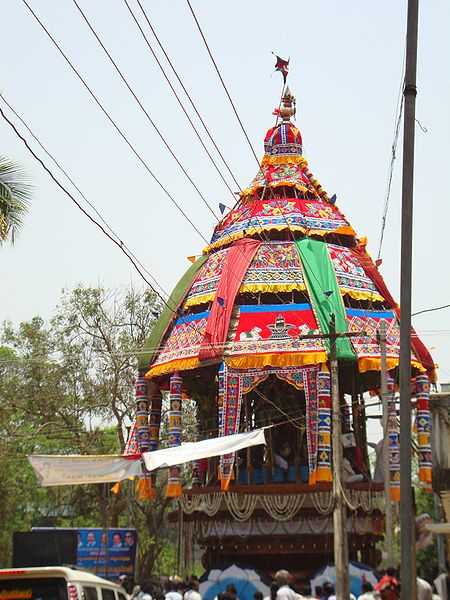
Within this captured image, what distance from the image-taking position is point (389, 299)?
100 ft

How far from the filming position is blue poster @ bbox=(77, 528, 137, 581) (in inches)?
1101

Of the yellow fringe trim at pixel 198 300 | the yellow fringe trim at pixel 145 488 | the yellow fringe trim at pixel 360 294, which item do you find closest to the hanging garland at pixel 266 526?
the yellow fringe trim at pixel 145 488

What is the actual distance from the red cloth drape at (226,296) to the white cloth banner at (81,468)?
7.34 metres

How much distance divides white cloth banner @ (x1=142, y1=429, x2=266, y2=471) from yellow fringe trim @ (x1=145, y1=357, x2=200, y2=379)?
5710mm

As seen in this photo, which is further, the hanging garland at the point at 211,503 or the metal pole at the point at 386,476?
the hanging garland at the point at 211,503

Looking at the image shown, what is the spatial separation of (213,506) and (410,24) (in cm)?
1898

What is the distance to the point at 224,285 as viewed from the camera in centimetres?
2956

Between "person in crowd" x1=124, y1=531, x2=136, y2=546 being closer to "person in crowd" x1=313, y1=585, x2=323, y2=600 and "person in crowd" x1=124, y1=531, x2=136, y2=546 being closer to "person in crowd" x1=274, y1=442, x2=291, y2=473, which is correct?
"person in crowd" x1=274, y1=442, x2=291, y2=473

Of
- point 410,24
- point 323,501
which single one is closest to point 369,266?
point 323,501

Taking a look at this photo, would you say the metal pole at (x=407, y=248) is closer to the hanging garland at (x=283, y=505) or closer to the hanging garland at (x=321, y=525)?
the hanging garland at (x=283, y=505)

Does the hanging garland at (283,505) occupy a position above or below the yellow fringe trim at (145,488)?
below

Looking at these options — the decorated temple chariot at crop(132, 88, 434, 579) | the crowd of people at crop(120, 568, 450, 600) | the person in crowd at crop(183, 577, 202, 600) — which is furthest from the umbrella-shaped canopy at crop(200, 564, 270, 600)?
the person in crowd at crop(183, 577, 202, 600)

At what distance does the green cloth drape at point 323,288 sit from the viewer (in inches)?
1102

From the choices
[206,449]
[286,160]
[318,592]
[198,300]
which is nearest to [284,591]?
[206,449]
